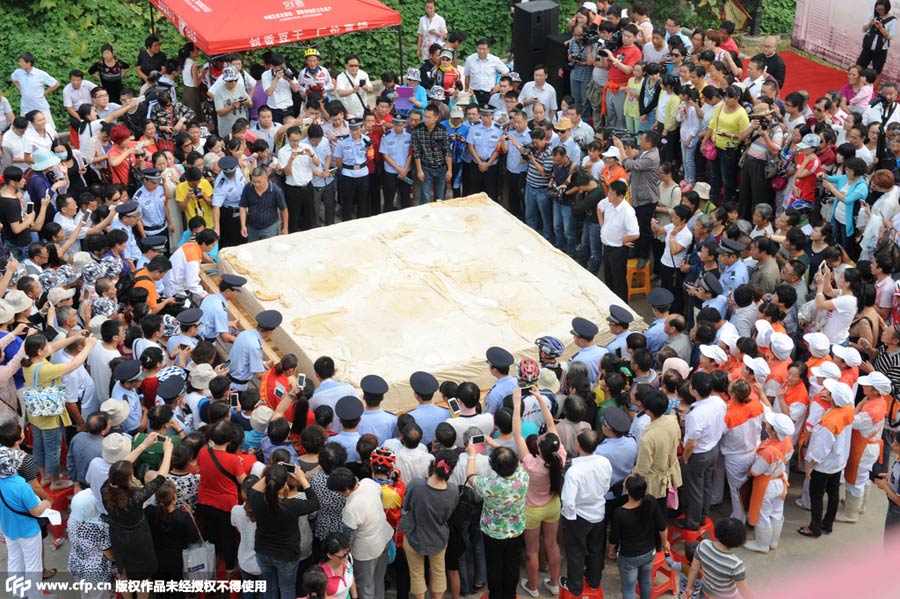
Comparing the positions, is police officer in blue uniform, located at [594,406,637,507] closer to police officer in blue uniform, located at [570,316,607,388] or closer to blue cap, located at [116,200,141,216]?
police officer in blue uniform, located at [570,316,607,388]

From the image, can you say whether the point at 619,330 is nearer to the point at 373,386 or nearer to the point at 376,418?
the point at 373,386

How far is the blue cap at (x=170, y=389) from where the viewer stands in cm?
709

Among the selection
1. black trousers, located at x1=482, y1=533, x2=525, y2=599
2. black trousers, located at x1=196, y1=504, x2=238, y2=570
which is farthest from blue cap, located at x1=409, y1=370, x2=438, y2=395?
black trousers, located at x1=196, y1=504, x2=238, y2=570

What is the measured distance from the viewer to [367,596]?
6.61 m

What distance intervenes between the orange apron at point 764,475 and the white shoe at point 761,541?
72 mm

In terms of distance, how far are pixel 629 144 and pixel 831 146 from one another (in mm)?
2221

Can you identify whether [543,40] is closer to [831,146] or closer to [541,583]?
[831,146]

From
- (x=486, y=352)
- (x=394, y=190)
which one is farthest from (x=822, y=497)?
(x=394, y=190)

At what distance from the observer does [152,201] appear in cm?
1015

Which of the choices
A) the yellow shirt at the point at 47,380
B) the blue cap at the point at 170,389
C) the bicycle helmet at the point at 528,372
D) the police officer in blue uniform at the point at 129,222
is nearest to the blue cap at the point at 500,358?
the bicycle helmet at the point at 528,372

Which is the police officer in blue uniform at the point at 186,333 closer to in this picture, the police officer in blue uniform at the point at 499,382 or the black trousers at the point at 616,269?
the police officer in blue uniform at the point at 499,382

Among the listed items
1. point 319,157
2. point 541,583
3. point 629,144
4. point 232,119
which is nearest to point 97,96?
point 232,119

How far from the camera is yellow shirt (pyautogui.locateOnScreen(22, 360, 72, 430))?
7.42 metres

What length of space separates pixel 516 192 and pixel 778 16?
8725 mm
